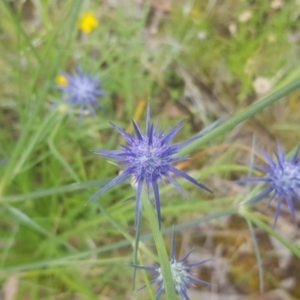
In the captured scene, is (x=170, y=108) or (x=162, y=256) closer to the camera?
(x=162, y=256)

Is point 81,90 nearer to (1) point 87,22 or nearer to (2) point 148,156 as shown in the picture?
(1) point 87,22

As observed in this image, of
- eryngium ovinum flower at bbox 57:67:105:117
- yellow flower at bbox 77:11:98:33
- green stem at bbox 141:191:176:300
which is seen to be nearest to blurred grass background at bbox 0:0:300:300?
yellow flower at bbox 77:11:98:33

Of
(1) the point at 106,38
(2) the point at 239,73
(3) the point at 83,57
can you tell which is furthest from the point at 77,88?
(2) the point at 239,73

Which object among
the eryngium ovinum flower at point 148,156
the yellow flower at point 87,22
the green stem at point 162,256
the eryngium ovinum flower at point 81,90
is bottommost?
the green stem at point 162,256

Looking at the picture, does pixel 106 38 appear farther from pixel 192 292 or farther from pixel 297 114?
pixel 192 292

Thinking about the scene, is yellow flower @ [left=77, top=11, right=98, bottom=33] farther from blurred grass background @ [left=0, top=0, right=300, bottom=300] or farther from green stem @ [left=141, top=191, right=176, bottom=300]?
green stem @ [left=141, top=191, right=176, bottom=300]

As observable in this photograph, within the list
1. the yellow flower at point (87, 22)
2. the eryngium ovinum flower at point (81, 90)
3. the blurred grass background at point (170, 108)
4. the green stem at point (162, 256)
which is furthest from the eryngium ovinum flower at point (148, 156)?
the yellow flower at point (87, 22)

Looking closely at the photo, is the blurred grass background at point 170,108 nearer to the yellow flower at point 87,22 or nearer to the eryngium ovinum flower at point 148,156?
the yellow flower at point 87,22

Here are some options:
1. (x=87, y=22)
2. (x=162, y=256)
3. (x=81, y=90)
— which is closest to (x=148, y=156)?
(x=162, y=256)
